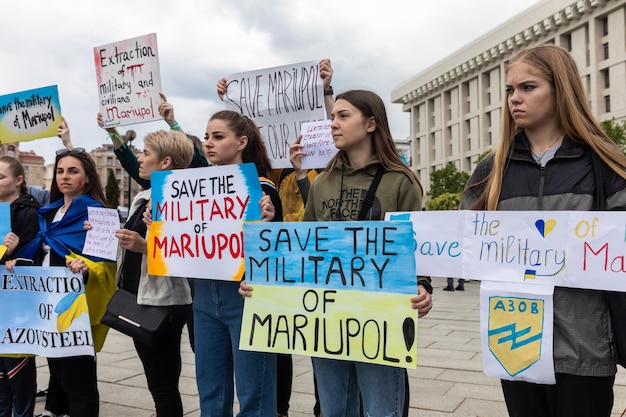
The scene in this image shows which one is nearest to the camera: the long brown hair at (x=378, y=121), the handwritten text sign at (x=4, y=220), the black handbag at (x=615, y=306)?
the black handbag at (x=615, y=306)

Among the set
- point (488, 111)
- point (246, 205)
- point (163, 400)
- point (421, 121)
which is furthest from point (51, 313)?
point (421, 121)

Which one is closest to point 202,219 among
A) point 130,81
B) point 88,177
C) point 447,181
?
point 88,177

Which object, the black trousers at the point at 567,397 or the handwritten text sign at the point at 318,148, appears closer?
the black trousers at the point at 567,397

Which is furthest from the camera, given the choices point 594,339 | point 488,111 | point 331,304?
point 488,111

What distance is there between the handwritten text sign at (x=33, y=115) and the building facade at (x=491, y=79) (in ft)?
113

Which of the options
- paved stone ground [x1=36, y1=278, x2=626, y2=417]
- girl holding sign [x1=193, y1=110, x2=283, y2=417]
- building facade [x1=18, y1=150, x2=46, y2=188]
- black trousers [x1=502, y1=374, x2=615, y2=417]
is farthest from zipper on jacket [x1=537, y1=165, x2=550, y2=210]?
building facade [x1=18, y1=150, x2=46, y2=188]

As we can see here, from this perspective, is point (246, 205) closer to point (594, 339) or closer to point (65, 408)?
point (594, 339)

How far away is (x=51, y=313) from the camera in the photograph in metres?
3.43

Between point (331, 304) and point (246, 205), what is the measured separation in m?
0.70

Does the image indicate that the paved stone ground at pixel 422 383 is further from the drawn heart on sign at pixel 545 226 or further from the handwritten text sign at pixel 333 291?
the drawn heart on sign at pixel 545 226

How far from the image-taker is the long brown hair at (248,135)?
3.06 m

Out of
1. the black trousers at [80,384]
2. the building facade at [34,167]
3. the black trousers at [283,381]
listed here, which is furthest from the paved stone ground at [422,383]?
the building facade at [34,167]

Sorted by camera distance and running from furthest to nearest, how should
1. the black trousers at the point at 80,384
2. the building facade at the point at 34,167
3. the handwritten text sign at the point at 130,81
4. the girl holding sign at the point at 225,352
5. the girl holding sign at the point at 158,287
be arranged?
the building facade at the point at 34,167 < the handwritten text sign at the point at 130,81 < the black trousers at the point at 80,384 < the girl holding sign at the point at 158,287 < the girl holding sign at the point at 225,352

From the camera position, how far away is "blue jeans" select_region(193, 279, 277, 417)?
2.77 metres
